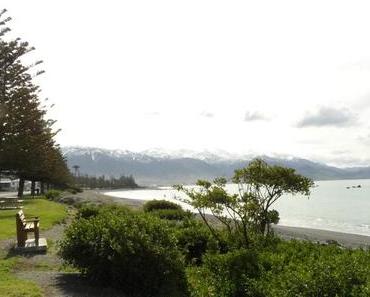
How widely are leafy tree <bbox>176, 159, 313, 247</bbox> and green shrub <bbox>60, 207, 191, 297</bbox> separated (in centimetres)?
433

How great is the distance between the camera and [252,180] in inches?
656

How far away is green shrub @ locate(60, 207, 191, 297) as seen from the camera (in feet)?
39.0

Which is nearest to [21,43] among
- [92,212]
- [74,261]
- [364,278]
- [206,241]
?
[92,212]

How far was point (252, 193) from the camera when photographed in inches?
670

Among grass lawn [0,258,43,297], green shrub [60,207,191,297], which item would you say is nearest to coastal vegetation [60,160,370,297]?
green shrub [60,207,191,297]

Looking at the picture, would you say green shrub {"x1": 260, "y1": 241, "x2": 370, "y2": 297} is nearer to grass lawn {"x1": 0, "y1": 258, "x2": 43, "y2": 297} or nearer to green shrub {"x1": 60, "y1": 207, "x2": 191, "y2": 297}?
green shrub {"x1": 60, "y1": 207, "x2": 191, "y2": 297}

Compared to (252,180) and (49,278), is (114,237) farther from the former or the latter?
(252,180)

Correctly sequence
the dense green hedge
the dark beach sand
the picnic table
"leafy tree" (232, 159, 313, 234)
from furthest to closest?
1. the picnic table
2. the dark beach sand
3. "leafy tree" (232, 159, 313, 234)
4. the dense green hedge

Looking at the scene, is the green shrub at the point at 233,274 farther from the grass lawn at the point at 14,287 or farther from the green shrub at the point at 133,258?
the grass lawn at the point at 14,287

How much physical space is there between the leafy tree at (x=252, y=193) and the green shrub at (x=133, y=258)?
14.2ft

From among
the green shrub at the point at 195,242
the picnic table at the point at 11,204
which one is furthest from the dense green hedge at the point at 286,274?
the picnic table at the point at 11,204

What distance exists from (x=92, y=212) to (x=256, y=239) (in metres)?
11.0

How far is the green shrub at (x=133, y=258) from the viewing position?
11.9 m

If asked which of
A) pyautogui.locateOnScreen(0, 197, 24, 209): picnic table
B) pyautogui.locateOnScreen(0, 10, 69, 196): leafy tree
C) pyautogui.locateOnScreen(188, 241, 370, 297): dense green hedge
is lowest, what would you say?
pyautogui.locateOnScreen(188, 241, 370, 297): dense green hedge
